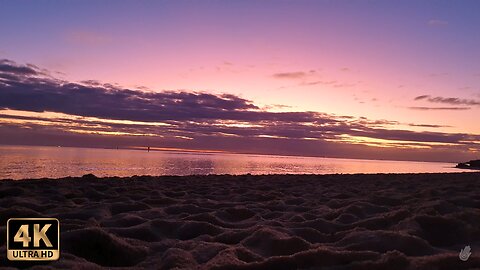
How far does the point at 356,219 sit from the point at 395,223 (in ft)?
1.66

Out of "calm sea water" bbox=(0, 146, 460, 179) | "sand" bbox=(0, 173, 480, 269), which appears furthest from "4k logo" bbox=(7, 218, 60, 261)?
"calm sea water" bbox=(0, 146, 460, 179)

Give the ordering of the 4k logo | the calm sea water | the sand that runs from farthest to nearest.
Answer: the calm sea water → the sand → the 4k logo

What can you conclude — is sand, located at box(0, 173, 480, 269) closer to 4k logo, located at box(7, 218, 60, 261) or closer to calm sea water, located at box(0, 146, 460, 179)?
4k logo, located at box(7, 218, 60, 261)

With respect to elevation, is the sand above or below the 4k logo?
below

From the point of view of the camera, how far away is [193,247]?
334 cm

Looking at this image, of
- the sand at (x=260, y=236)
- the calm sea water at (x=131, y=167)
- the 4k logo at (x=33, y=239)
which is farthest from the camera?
the calm sea water at (x=131, y=167)

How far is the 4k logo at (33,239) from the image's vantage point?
7.50 feet

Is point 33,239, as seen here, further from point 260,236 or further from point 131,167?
point 131,167

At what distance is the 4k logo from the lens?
2.29 meters

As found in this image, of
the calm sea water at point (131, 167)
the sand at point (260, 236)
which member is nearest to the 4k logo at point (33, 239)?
the sand at point (260, 236)

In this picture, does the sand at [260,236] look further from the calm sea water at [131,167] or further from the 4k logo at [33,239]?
the calm sea water at [131,167]

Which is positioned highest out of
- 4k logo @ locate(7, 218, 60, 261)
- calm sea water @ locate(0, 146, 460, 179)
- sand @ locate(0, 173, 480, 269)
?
4k logo @ locate(7, 218, 60, 261)

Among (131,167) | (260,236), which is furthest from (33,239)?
(131,167)

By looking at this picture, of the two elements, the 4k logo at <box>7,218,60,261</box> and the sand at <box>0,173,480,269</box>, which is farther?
the sand at <box>0,173,480,269</box>
